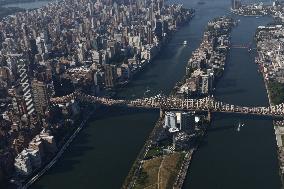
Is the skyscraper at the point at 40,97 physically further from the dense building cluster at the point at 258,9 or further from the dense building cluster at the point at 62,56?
the dense building cluster at the point at 258,9

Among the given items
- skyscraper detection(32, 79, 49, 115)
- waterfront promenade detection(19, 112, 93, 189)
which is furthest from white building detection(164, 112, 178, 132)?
skyscraper detection(32, 79, 49, 115)

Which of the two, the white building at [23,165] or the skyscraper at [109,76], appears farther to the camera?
the skyscraper at [109,76]

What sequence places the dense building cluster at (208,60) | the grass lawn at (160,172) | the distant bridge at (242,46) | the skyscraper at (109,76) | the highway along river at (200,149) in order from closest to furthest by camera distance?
the grass lawn at (160,172) < the highway along river at (200,149) < the dense building cluster at (208,60) < the skyscraper at (109,76) < the distant bridge at (242,46)

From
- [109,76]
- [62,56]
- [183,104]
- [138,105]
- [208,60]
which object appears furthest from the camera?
[62,56]

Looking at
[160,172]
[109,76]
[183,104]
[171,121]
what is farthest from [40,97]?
[160,172]

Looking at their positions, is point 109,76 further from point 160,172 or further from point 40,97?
point 160,172

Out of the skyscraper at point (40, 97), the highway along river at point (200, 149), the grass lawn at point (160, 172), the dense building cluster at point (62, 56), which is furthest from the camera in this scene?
the skyscraper at point (40, 97)

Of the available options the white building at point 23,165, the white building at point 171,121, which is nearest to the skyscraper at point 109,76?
the white building at point 171,121
